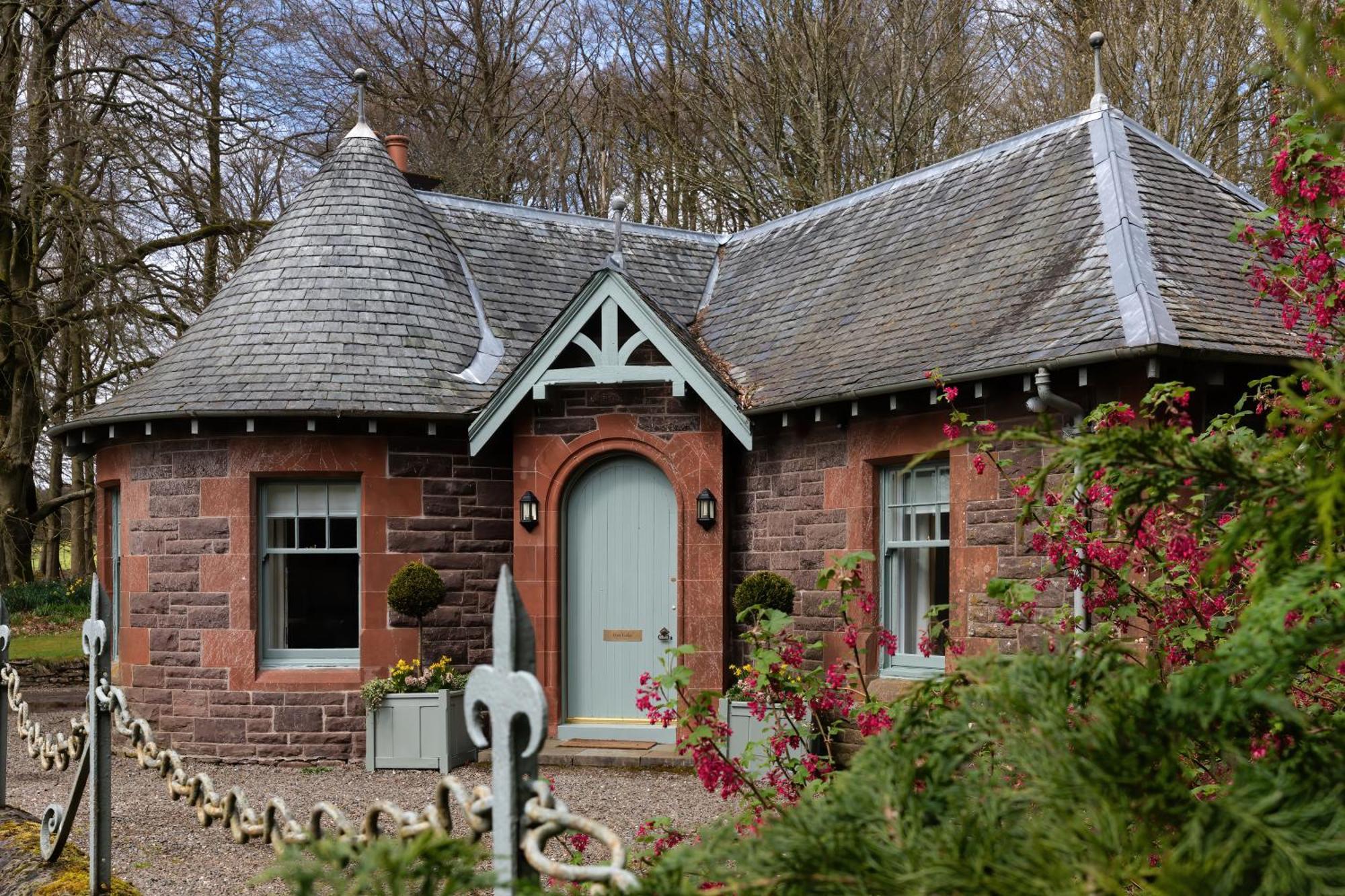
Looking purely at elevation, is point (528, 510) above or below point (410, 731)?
above

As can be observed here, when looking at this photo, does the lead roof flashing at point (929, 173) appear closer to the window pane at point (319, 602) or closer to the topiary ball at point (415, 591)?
the topiary ball at point (415, 591)

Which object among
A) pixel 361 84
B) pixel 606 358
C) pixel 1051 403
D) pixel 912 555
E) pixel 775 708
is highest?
pixel 361 84

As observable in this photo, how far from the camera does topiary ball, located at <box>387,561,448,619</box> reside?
11.8m

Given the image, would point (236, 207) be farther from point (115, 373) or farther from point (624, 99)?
point (624, 99)

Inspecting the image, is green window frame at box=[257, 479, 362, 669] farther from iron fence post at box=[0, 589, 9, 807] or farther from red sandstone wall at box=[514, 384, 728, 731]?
iron fence post at box=[0, 589, 9, 807]

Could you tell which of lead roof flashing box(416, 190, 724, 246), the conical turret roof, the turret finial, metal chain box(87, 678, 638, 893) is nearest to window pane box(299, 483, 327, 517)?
the conical turret roof

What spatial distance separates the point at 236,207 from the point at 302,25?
4.03 metres

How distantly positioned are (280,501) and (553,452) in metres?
2.56

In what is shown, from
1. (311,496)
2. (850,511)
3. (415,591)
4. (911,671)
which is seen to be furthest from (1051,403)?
(311,496)

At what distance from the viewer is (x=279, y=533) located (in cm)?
1244

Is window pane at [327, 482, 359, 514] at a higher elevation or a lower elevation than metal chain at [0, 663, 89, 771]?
higher

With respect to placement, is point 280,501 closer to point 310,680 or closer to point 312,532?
point 312,532

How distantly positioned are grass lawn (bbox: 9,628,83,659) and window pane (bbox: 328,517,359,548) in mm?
7729

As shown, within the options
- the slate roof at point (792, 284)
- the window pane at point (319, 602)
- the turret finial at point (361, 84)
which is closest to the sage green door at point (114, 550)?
the slate roof at point (792, 284)
